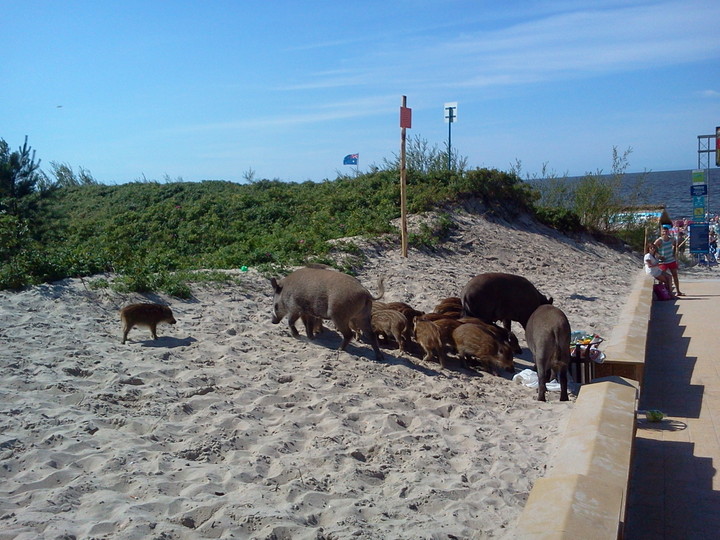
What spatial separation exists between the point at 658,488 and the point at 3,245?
8543 mm

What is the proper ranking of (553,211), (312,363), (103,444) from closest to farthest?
(103,444), (312,363), (553,211)

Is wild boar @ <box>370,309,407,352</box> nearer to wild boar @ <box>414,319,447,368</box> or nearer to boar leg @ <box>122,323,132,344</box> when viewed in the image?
wild boar @ <box>414,319,447,368</box>

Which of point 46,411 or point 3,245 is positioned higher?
point 3,245

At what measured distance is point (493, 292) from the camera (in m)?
9.60

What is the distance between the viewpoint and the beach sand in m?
4.18

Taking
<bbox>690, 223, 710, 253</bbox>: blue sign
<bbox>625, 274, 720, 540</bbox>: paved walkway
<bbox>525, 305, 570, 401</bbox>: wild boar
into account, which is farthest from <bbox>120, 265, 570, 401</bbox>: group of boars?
<bbox>690, 223, 710, 253</bbox>: blue sign

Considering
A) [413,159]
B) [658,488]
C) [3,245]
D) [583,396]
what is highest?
[413,159]

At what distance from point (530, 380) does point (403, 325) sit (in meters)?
1.64

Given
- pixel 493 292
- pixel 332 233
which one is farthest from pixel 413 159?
pixel 493 292

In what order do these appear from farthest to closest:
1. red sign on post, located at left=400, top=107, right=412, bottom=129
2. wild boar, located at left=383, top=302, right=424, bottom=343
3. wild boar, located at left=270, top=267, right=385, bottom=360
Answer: red sign on post, located at left=400, top=107, right=412, bottom=129, wild boar, located at left=383, top=302, right=424, bottom=343, wild boar, located at left=270, top=267, right=385, bottom=360

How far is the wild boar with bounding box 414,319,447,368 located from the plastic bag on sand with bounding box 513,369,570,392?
0.89m

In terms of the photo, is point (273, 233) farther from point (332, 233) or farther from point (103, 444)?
point (103, 444)

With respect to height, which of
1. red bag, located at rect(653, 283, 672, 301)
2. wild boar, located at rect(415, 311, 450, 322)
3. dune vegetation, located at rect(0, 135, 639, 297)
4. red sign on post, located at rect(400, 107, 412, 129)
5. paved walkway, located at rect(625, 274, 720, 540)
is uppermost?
red sign on post, located at rect(400, 107, 412, 129)

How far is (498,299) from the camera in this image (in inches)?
379
